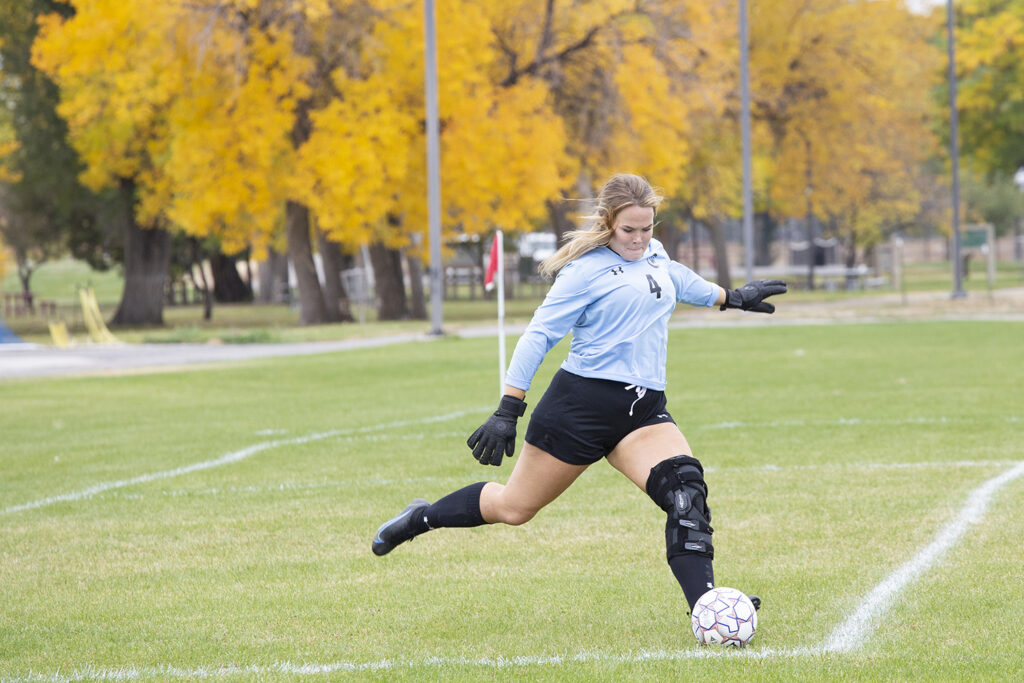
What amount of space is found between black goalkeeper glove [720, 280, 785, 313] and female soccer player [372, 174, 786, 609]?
2.17 ft

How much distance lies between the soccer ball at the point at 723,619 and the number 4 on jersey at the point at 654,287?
4.01 ft

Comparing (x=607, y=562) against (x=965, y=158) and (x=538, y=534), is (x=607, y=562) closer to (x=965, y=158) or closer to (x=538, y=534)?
(x=538, y=534)

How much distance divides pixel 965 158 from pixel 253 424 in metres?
38.1

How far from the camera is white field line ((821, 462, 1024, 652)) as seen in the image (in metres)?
5.28

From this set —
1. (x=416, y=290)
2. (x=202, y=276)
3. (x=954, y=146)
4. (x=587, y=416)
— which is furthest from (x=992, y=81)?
(x=587, y=416)

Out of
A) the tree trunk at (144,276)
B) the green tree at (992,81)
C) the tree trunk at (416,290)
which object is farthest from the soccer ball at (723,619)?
the green tree at (992,81)

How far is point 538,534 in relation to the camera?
299 inches

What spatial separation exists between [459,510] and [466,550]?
127 cm

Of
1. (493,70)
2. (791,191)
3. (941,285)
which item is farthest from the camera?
(941,285)

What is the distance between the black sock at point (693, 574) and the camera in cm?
523

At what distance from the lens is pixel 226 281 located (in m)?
61.9

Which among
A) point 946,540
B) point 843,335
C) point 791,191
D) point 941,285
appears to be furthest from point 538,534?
point 941,285

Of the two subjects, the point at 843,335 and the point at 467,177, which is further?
the point at 467,177

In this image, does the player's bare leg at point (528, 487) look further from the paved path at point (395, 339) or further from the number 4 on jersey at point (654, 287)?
the paved path at point (395, 339)
